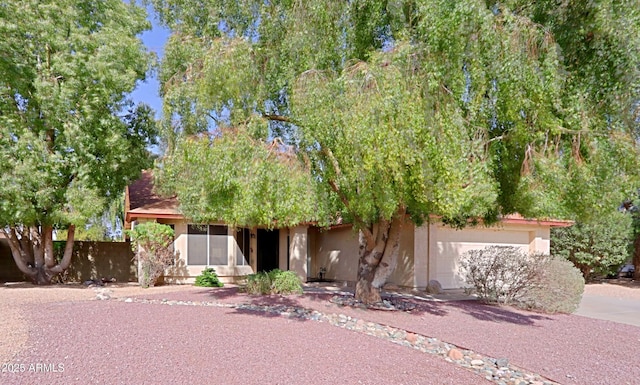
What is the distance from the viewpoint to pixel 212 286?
1445 cm

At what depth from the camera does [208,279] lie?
14.6 metres

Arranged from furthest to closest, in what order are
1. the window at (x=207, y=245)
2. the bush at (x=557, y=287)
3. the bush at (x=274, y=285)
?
the window at (x=207, y=245) < the bush at (x=274, y=285) < the bush at (x=557, y=287)

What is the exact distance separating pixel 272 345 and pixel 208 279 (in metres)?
8.58

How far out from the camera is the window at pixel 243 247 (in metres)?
16.1

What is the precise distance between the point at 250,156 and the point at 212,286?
8580 mm

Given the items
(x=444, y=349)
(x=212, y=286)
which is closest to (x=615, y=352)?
(x=444, y=349)

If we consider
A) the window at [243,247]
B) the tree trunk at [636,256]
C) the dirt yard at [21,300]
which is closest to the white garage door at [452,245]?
the window at [243,247]

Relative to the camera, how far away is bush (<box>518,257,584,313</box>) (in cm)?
1022

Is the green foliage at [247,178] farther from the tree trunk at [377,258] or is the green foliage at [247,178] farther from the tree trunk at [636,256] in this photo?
the tree trunk at [636,256]

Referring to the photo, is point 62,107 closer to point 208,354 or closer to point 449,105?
point 208,354

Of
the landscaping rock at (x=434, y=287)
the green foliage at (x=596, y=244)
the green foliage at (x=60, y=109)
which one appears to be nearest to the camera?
the green foliage at (x=60, y=109)

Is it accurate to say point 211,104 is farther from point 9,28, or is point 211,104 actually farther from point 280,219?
point 9,28

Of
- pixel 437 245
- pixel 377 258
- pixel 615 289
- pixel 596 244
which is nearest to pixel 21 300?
pixel 377 258

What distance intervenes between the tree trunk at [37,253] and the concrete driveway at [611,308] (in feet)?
52.2
